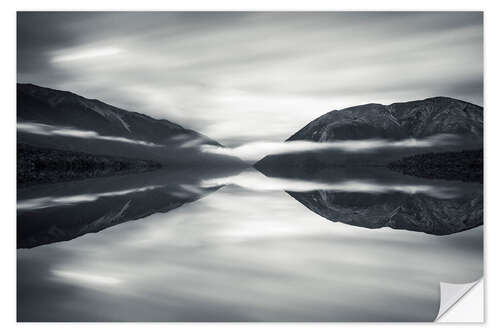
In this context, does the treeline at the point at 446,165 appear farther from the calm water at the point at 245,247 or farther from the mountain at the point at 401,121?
the mountain at the point at 401,121

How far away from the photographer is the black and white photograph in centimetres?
429

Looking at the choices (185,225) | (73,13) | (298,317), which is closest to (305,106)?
(185,225)

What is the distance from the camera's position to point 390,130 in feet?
15.8

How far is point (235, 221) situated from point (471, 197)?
7.79 ft

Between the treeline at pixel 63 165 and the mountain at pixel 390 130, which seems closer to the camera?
the treeline at pixel 63 165

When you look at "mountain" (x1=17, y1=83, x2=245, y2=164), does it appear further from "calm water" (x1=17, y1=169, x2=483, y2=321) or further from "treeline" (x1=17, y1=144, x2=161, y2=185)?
"calm water" (x1=17, y1=169, x2=483, y2=321)

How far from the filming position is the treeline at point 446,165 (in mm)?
4550

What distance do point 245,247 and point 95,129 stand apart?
6.80ft

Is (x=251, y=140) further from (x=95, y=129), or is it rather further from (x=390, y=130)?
(x=95, y=129)

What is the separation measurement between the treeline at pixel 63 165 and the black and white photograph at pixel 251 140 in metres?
0.02

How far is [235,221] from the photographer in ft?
15.4

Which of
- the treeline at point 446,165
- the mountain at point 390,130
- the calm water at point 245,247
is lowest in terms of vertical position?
the calm water at point 245,247

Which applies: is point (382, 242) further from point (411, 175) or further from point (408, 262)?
point (411, 175)
